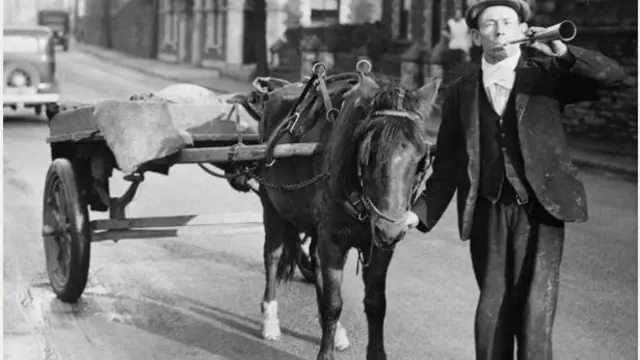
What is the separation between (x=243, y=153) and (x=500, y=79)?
2.05 m

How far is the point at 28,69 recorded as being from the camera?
2080 cm

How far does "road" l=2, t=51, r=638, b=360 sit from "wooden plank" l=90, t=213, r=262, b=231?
28 millimetres

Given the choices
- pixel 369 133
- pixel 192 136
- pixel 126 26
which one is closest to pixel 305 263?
pixel 192 136

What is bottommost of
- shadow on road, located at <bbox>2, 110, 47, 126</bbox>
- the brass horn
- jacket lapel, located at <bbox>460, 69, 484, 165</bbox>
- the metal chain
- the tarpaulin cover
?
shadow on road, located at <bbox>2, 110, 47, 126</bbox>

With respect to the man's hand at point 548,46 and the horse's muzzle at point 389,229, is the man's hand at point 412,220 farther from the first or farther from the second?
the man's hand at point 548,46

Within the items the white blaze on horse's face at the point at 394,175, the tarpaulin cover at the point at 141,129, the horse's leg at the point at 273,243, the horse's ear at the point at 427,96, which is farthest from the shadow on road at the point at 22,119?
the white blaze on horse's face at the point at 394,175

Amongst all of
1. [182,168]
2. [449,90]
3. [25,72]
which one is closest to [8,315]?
[449,90]

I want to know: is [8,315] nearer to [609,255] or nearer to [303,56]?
[609,255]

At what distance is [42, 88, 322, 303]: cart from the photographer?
7031 mm

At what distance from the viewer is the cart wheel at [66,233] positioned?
7.05 metres

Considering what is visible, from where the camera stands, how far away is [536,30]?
422 centimetres

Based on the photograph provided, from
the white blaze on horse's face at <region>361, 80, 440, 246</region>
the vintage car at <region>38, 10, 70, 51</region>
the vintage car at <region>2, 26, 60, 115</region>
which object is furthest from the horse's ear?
the vintage car at <region>38, 10, 70, 51</region>

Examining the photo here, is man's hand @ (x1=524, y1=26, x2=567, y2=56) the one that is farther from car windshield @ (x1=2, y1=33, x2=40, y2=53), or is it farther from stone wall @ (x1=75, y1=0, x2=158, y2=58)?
stone wall @ (x1=75, y1=0, x2=158, y2=58)

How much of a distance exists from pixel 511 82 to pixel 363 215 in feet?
3.28
